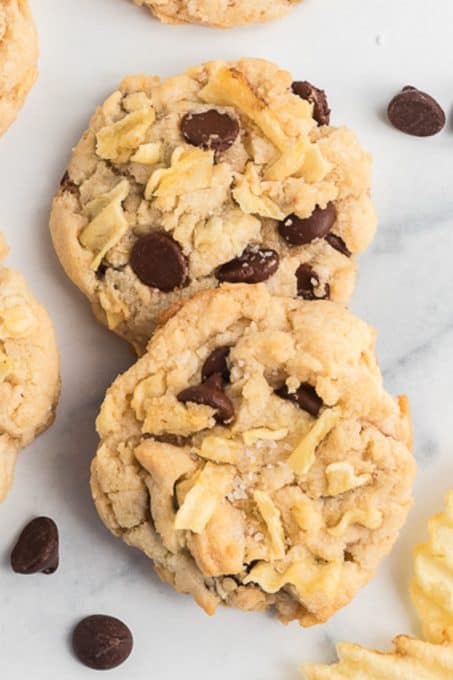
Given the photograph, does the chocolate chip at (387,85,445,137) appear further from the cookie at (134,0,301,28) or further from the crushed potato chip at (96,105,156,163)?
the crushed potato chip at (96,105,156,163)

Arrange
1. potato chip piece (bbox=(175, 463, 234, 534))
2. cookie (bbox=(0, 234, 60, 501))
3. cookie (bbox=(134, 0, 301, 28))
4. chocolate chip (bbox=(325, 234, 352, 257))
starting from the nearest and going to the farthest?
1. potato chip piece (bbox=(175, 463, 234, 534))
2. cookie (bbox=(0, 234, 60, 501))
3. chocolate chip (bbox=(325, 234, 352, 257))
4. cookie (bbox=(134, 0, 301, 28))

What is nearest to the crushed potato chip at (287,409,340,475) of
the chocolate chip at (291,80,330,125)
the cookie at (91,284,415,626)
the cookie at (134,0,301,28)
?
the cookie at (91,284,415,626)

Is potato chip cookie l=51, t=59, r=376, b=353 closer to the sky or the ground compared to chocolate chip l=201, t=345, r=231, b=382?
closer to the sky

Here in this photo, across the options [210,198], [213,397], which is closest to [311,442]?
[213,397]

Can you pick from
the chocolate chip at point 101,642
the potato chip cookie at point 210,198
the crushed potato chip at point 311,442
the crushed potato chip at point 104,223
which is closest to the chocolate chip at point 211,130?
the potato chip cookie at point 210,198

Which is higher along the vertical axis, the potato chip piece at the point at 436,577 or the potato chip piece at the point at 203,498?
the potato chip piece at the point at 203,498

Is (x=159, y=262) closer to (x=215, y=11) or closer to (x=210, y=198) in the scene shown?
(x=210, y=198)

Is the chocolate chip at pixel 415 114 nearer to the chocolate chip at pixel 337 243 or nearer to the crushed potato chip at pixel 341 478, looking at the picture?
the chocolate chip at pixel 337 243
